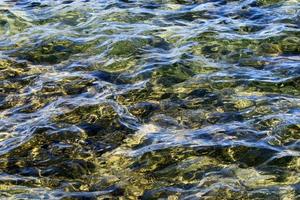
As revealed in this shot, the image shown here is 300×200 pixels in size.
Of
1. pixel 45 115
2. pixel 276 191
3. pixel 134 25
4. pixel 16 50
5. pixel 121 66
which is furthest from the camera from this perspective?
pixel 134 25

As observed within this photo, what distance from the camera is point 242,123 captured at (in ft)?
22.6

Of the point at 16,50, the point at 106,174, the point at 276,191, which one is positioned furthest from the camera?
the point at 16,50

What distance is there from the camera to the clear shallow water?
19.2ft

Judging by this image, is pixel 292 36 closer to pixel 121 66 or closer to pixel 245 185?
pixel 121 66

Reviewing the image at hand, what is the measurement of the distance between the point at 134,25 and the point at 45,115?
3940 mm

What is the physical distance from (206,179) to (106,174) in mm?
1144

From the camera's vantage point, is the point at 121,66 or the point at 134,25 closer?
the point at 121,66

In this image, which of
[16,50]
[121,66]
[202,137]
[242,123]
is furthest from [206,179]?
[16,50]

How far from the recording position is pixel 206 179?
577 cm

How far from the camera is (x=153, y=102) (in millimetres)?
7668

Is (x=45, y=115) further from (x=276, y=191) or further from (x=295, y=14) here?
(x=295, y=14)

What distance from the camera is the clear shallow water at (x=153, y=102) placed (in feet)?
19.2

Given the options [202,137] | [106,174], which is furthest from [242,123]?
[106,174]

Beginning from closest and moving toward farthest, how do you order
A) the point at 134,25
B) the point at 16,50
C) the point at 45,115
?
the point at 45,115 → the point at 16,50 → the point at 134,25
